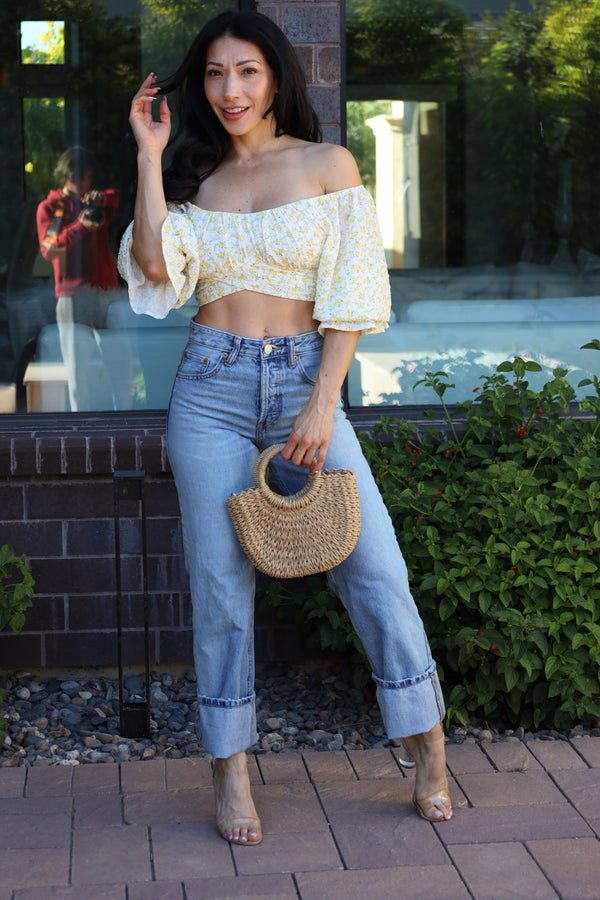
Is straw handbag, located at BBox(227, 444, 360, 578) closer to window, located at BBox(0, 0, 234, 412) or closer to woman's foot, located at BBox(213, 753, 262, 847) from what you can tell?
woman's foot, located at BBox(213, 753, 262, 847)

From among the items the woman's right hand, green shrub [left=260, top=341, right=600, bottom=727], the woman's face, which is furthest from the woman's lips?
green shrub [left=260, top=341, right=600, bottom=727]

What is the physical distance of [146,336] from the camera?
172 inches

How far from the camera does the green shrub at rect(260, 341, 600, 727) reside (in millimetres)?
3219

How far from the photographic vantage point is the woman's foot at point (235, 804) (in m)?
2.70

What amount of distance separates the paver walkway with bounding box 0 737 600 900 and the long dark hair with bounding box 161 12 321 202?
1.57 metres

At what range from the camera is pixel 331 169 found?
8.57 ft

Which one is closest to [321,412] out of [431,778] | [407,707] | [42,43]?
[407,707]

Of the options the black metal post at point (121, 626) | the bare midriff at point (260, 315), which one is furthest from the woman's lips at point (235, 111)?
the black metal post at point (121, 626)

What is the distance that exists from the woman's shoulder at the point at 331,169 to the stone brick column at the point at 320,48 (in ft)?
4.23

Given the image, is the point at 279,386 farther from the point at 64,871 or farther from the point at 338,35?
the point at 338,35

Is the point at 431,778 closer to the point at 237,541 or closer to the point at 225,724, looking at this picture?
the point at 225,724

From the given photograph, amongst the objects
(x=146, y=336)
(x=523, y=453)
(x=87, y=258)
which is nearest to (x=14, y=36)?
(x=87, y=258)

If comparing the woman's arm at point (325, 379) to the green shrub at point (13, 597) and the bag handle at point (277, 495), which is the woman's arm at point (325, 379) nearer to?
the bag handle at point (277, 495)

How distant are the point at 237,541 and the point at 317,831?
76 cm
